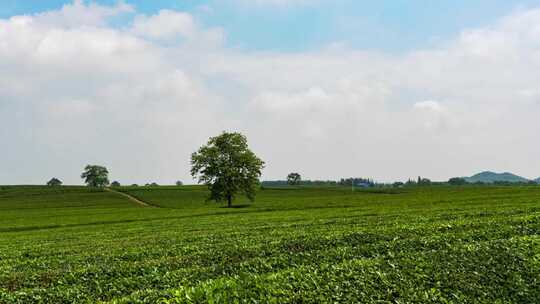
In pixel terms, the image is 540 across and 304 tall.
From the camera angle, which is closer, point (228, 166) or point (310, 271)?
point (310, 271)

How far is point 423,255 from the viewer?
51.6 feet

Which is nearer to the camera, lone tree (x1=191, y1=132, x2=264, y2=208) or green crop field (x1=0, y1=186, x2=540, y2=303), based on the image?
green crop field (x1=0, y1=186, x2=540, y2=303)

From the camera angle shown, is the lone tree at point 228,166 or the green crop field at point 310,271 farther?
the lone tree at point 228,166

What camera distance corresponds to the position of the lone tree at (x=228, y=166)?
87.0 metres

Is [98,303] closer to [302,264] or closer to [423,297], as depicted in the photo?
[302,264]

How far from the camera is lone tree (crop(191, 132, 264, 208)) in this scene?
285ft

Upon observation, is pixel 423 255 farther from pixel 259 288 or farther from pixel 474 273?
pixel 259 288

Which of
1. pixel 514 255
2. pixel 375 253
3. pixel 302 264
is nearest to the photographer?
pixel 514 255

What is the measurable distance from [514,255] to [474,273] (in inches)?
97.9

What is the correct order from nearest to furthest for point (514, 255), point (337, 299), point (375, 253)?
1. point (337, 299)
2. point (514, 255)
3. point (375, 253)

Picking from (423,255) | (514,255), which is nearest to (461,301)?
(423,255)

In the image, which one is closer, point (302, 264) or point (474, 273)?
point (474, 273)

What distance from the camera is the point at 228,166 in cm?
8744

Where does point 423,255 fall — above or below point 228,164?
below
